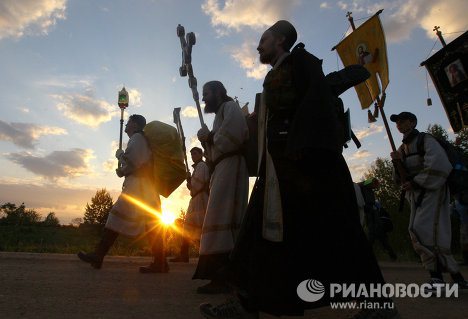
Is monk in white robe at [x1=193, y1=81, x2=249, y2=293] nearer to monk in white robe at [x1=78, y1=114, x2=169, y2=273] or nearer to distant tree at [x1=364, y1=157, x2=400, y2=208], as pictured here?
monk in white robe at [x1=78, y1=114, x2=169, y2=273]

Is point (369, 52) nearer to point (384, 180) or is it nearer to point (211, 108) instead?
point (211, 108)

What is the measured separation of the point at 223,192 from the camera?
13.3 ft

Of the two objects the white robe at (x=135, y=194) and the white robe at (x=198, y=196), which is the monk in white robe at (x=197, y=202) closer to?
the white robe at (x=198, y=196)

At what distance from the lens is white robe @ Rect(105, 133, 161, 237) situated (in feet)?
18.1

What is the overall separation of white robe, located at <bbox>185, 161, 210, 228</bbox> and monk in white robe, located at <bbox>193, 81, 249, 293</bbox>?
2.38 meters

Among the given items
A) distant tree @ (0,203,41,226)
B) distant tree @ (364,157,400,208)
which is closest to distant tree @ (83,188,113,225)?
distant tree @ (0,203,41,226)

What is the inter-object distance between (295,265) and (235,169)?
1850 millimetres

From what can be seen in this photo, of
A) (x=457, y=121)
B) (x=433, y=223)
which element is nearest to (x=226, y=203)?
(x=433, y=223)

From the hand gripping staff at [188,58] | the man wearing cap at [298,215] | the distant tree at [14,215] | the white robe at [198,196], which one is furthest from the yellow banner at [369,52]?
the distant tree at [14,215]

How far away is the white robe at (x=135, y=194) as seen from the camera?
18.1ft

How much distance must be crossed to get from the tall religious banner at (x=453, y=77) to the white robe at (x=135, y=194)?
340 inches

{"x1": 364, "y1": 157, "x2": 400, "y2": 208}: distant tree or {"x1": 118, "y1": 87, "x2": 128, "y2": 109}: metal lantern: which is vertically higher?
{"x1": 364, "y1": 157, "x2": 400, "y2": 208}: distant tree

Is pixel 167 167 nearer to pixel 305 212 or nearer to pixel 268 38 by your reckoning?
pixel 268 38

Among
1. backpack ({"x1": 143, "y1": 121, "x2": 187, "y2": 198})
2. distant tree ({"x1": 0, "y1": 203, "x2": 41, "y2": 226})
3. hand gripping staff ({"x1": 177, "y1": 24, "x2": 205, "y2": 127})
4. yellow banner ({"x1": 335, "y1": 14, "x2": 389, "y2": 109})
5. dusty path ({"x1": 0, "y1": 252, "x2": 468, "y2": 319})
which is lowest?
dusty path ({"x1": 0, "y1": 252, "x2": 468, "y2": 319})
